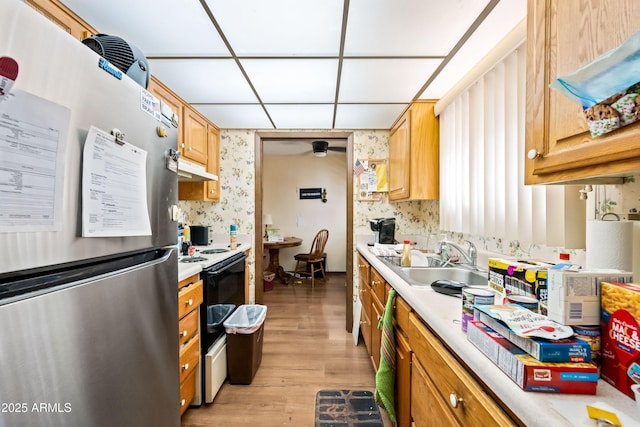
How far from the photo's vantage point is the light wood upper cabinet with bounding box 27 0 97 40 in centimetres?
113

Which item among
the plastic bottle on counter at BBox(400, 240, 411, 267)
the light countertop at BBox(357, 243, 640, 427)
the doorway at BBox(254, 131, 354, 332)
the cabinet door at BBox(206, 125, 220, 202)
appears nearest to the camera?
the light countertop at BBox(357, 243, 640, 427)

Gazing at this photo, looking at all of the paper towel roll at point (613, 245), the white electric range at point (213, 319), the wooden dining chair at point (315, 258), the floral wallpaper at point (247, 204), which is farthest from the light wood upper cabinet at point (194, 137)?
the wooden dining chair at point (315, 258)

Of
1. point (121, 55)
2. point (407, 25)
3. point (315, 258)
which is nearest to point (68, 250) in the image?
point (121, 55)

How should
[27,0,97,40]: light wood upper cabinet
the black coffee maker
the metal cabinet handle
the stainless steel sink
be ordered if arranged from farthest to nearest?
the black coffee maker
the stainless steel sink
[27,0,97,40]: light wood upper cabinet
the metal cabinet handle

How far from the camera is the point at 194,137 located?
8.25ft

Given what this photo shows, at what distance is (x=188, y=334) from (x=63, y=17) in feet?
5.51

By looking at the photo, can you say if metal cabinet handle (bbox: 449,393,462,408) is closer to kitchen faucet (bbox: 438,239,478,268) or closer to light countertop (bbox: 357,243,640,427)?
light countertop (bbox: 357,243,640,427)

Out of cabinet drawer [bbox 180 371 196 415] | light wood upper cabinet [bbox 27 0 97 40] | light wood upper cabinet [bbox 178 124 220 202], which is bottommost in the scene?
cabinet drawer [bbox 180 371 196 415]

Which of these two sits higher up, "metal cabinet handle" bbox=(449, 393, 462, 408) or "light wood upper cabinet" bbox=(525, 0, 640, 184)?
"light wood upper cabinet" bbox=(525, 0, 640, 184)

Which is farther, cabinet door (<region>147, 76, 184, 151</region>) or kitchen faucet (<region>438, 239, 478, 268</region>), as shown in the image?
cabinet door (<region>147, 76, 184, 151</region>)

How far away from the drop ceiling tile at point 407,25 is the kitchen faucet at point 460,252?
119 cm

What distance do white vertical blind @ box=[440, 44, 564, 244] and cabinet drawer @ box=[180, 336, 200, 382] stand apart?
6.26ft

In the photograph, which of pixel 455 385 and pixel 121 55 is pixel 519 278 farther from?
pixel 121 55

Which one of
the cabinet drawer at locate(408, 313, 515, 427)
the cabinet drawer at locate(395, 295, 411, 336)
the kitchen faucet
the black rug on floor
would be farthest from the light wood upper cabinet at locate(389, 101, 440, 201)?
the black rug on floor
